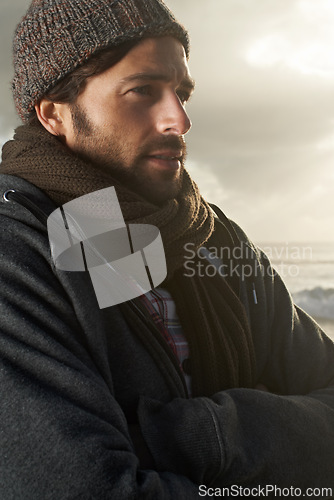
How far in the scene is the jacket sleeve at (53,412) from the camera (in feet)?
3.38

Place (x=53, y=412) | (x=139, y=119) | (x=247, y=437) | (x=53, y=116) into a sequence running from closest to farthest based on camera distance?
(x=53, y=412) → (x=247, y=437) → (x=139, y=119) → (x=53, y=116)

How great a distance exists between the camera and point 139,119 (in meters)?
1.57

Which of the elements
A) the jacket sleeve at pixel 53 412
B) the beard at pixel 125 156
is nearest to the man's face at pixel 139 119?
the beard at pixel 125 156

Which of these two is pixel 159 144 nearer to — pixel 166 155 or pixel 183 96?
pixel 166 155

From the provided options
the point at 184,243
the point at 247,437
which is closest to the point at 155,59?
the point at 184,243

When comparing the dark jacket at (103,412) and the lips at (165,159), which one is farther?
the lips at (165,159)

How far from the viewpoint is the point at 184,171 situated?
1840mm

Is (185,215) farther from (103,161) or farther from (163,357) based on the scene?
(163,357)

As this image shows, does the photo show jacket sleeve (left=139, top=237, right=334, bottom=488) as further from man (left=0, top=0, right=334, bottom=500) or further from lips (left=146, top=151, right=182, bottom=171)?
lips (left=146, top=151, right=182, bottom=171)

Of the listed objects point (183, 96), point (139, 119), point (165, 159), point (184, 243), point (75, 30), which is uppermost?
point (75, 30)

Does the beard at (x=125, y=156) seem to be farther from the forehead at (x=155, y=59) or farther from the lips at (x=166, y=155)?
the forehead at (x=155, y=59)

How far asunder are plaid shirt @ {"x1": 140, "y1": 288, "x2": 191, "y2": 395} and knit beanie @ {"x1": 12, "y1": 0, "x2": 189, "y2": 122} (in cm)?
85

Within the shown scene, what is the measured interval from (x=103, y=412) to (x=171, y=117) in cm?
100

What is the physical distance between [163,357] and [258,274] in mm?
726
